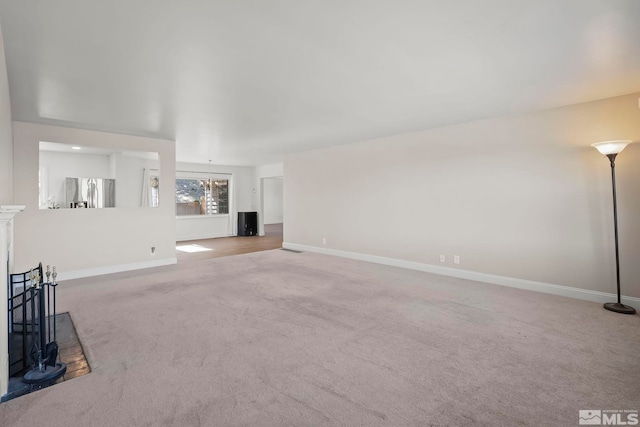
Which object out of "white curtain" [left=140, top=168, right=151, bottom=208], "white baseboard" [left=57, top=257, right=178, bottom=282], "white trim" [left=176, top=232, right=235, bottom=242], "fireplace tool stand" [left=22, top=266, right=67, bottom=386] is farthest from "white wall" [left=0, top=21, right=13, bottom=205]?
"white trim" [left=176, top=232, right=235, bottom=242]

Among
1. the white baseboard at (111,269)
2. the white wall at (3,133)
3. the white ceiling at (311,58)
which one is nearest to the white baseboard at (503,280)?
the white ceiling at (311,58)

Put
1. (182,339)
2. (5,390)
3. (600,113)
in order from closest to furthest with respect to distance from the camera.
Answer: (5,390) < (182,339) < (600,113)

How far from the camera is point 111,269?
5.39 m

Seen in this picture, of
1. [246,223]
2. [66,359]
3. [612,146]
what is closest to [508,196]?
[612,146]

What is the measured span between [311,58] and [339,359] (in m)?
2.49

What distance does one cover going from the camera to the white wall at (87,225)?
4621mm

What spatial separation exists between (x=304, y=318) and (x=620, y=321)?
3183 millimetres

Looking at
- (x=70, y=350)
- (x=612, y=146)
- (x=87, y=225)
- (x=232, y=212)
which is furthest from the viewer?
(x=232, y=212)

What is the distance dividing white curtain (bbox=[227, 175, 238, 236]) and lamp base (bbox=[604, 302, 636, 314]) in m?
9.48

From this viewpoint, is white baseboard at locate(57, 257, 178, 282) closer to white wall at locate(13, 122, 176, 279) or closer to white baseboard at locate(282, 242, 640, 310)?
white wall at locate(13, 122, 176, 279)

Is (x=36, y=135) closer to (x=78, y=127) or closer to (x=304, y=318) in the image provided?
(x=78, y=127)

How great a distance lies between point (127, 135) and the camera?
5543mm

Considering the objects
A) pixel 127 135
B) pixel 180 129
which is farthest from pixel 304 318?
pixel 127 135

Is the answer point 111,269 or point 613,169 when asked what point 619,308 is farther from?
point 111,269
